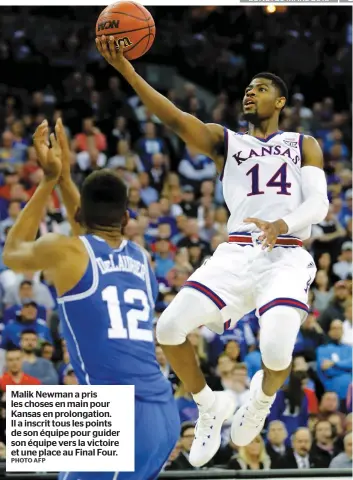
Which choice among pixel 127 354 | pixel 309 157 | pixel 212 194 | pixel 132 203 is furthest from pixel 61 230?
pixel 127 354

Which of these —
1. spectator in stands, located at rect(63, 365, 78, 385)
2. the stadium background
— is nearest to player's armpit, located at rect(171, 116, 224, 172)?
the stadium background

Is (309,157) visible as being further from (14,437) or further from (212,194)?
(212,194)

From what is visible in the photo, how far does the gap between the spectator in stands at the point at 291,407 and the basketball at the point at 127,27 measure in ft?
13.8

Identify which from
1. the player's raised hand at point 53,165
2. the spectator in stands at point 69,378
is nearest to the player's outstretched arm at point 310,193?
the player's raised hand at point 53,165

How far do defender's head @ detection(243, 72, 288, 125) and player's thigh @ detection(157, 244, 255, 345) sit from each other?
0.84 metres

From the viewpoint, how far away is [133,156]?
12992 mm

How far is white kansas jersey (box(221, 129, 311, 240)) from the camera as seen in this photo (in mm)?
6043

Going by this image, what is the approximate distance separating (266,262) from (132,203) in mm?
5813

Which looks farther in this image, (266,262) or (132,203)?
(132,203)

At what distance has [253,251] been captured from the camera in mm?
6008

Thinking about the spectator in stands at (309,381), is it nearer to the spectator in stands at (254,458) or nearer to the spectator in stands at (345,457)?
the spectator in stands at (345,457)

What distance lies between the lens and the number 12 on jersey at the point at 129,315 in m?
4.89

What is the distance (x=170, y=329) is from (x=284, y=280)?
0.72 metres

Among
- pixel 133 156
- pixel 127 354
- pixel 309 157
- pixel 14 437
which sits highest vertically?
pixel 133 156
